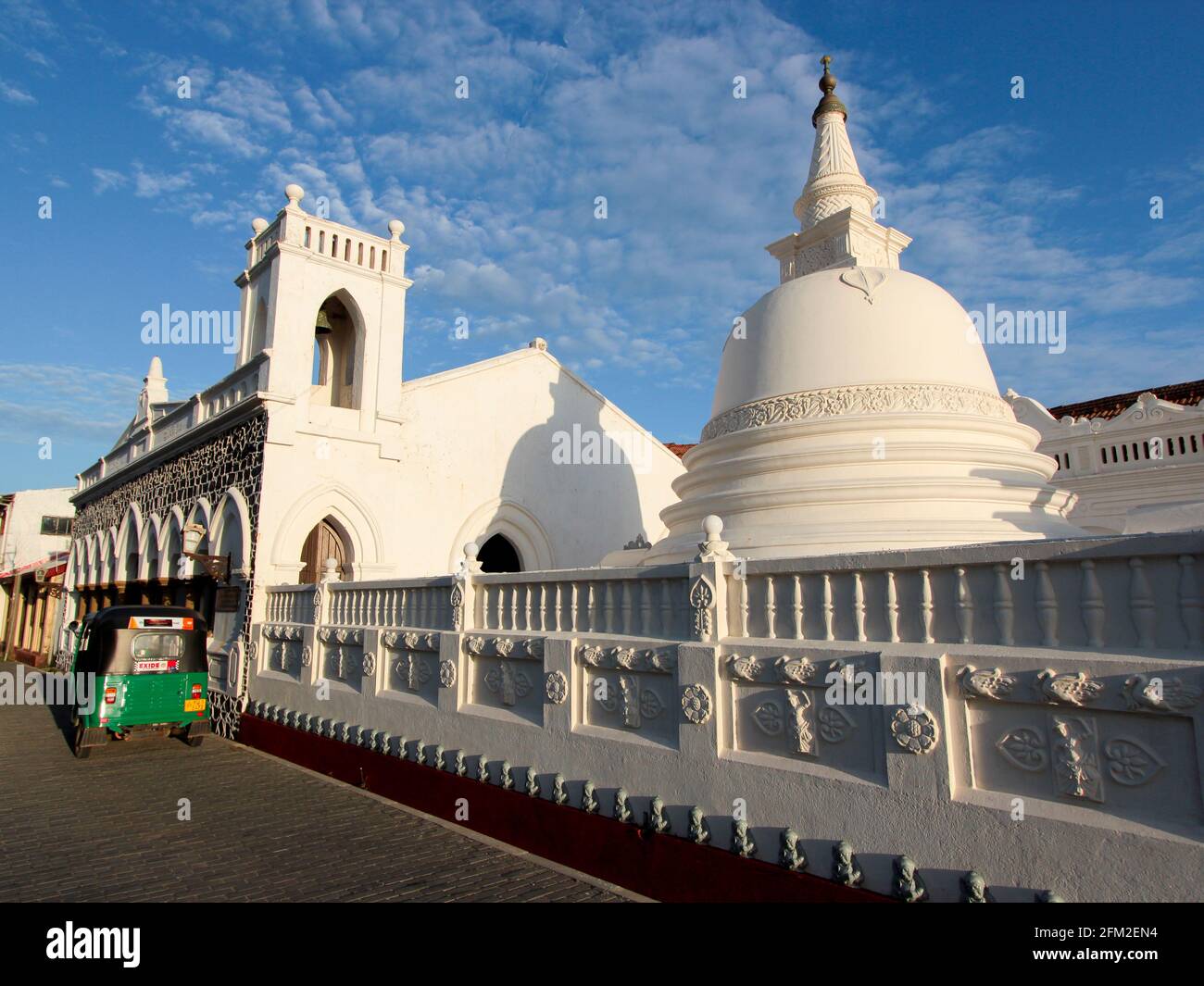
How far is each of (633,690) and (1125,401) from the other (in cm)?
1363

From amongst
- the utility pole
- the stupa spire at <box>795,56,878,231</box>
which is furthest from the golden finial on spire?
the utility pole

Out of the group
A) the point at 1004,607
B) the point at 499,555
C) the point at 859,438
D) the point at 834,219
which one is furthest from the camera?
the point at 499,555

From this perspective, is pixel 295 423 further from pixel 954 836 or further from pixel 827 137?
pixel 954 836

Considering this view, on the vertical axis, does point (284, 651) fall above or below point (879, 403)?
below

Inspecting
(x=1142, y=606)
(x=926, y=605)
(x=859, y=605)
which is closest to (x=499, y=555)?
(x=859, y=605)

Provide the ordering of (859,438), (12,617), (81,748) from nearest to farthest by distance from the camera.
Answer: (859,438) < (81,748) < (12,617)

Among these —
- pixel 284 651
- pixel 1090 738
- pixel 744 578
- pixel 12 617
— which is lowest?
pixel 12 617

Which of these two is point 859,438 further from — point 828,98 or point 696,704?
point 828,98

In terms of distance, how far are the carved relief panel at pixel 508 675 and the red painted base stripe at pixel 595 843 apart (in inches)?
29.9

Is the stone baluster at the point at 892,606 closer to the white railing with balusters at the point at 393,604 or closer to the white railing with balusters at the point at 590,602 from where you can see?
the white railing with balusters at the point at 590,602

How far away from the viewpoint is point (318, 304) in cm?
1325

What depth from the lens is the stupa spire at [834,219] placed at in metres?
12.3

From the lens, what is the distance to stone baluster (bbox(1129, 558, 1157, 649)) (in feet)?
12.2
